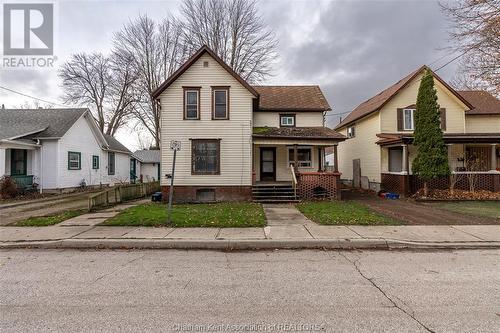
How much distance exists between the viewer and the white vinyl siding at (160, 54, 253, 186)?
1537cm

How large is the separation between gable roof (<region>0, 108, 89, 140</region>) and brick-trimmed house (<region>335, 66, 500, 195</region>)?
69.0 ft

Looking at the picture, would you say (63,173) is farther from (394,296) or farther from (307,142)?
(394,296)

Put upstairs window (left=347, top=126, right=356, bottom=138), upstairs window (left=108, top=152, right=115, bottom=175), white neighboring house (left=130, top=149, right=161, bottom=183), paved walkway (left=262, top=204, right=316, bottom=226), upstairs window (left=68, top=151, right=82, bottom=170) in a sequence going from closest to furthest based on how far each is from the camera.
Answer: paved walkway (left=262, top=204, right=316, bottom=226), upstairs window (left=68, top=151, right=82, bottom=170), upstairs window (left=347, top=126, right=356, bottom=138), upstairs window (left=108, top=152, right=115, bottom=175), white neighboring house (left=130, top=149, right=161, bottom=183)

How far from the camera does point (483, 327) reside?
3.37 metres

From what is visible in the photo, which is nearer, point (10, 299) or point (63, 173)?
point (10, 299)

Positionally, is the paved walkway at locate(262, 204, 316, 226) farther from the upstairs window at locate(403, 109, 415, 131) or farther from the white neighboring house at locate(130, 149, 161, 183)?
the white neighboring house at locate(130, 149, 161, 183)

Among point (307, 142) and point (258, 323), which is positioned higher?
point (307, 142)

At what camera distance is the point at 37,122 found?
20609 millimetres

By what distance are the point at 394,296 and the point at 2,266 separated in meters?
6.99

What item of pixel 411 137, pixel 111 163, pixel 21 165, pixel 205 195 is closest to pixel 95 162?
pixel 111 163

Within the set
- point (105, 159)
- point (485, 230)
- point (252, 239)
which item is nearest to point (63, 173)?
point (105, 159)

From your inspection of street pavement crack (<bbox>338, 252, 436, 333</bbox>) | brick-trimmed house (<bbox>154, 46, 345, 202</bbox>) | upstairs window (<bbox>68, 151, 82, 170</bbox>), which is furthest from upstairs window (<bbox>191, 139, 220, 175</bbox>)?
upstairs window (<bbox>68, 151, 82, 170</bbox>)

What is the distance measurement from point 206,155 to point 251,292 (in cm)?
1160

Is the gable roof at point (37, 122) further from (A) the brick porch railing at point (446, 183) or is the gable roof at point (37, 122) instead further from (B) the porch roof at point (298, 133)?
(A) the brick porch railing at point (446, 183)
